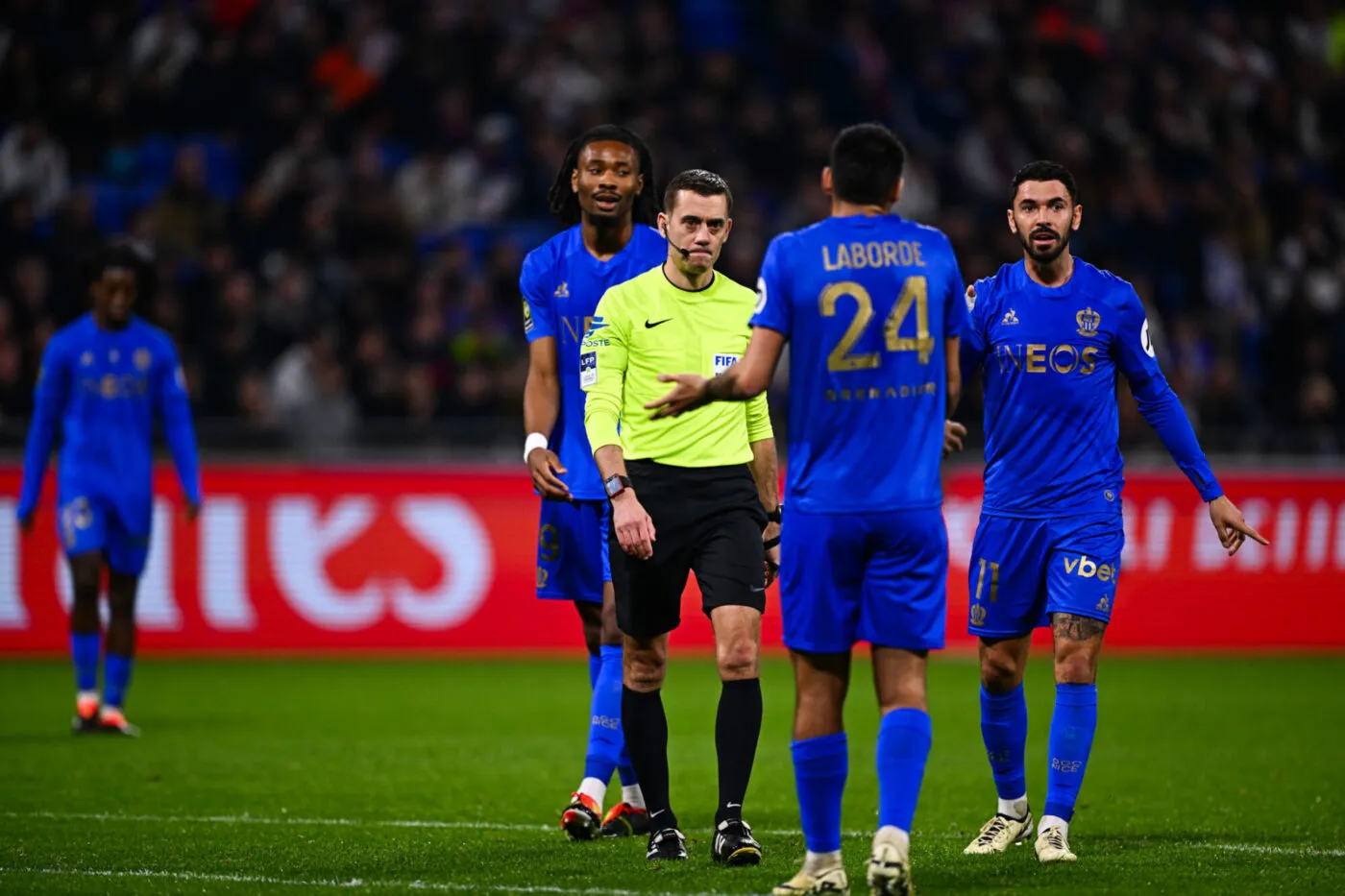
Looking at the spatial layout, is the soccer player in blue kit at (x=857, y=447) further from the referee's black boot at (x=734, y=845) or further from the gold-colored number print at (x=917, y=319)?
the referee's black boot at (x=734, y=845)

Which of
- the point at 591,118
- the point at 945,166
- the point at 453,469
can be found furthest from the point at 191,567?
the point at 945,166

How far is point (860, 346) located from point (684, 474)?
1.35m

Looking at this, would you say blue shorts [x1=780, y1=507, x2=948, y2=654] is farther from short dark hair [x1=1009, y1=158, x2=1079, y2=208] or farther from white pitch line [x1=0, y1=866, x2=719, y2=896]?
short dark hair [x1=1009, y1=158, x2=1079, y2=208]

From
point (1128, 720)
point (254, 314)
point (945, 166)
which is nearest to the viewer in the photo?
point (1128, 720)

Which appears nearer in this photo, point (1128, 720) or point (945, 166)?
point (1128, 720)

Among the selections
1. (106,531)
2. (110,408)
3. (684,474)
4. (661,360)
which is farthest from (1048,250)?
(106,531)

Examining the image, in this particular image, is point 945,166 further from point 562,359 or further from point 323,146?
point 562,359

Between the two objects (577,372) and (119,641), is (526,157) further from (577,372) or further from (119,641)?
(577,372)

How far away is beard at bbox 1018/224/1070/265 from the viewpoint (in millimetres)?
7562

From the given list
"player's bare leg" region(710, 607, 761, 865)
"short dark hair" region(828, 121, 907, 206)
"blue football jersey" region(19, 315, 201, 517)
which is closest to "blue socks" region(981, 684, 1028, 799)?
"player's bare leg" region(710, 607, 761, 865)

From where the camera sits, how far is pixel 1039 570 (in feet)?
24.7

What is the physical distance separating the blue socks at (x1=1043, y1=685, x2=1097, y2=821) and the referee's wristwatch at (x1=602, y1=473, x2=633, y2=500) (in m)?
1.96

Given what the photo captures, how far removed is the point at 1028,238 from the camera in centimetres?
760

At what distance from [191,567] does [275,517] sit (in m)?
0.86
